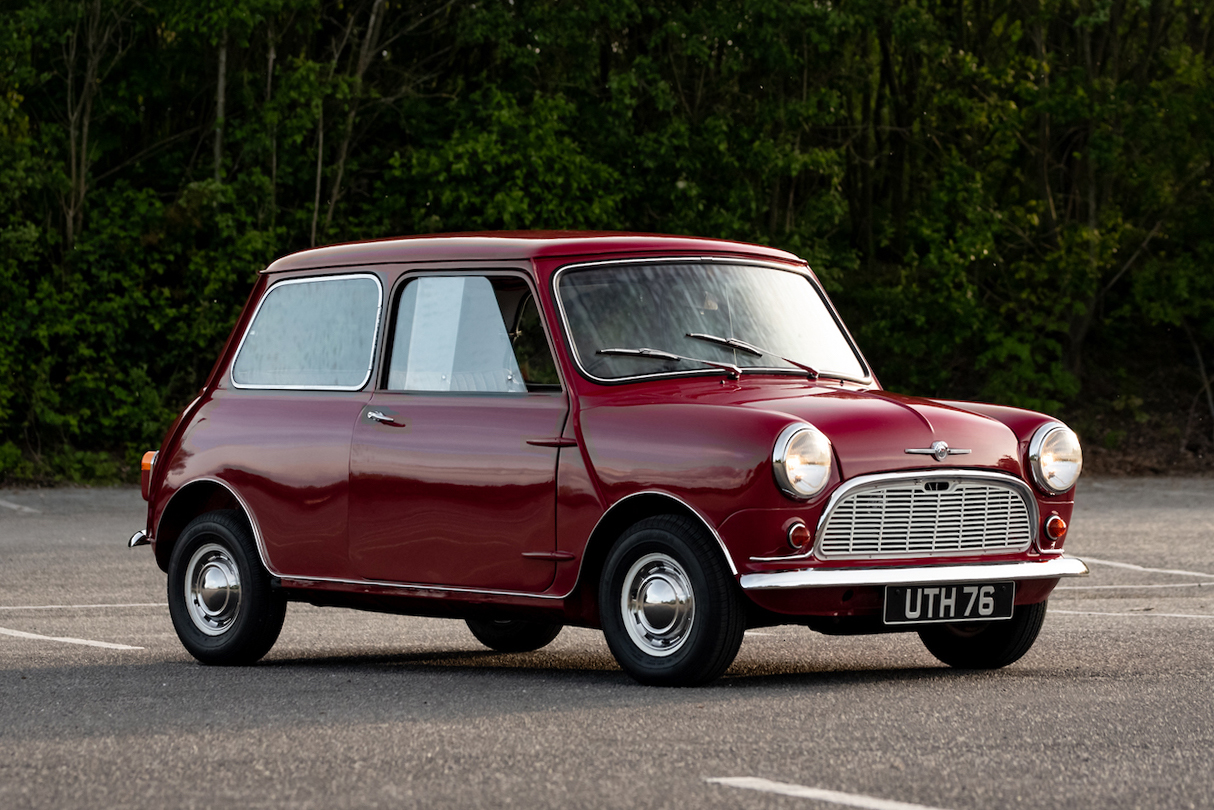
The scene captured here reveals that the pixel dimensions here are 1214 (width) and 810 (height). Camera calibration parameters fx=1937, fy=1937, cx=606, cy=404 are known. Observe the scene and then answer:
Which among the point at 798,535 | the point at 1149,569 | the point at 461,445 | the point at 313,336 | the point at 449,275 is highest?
the point at 449,275

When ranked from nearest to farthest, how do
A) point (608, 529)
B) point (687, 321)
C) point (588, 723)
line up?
1. point (588, 723)
2. point (608, 529)
3. point (687, 321)

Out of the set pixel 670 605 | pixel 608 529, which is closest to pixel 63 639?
pixel 608 529

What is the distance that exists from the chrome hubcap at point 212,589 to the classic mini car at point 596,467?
0.04ft

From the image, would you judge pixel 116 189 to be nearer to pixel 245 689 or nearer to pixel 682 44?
pixel 682 44

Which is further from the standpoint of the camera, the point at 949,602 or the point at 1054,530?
the point at 1054,530

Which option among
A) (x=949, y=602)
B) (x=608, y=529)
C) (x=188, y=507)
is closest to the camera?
(x=949, y=602)

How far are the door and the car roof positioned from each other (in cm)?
12

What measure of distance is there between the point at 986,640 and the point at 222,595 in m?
3.55

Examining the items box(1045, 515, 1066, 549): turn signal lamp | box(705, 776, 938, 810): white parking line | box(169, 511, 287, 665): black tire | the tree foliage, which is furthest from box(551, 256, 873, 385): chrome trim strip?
the tree foliage

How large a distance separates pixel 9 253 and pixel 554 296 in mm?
19079

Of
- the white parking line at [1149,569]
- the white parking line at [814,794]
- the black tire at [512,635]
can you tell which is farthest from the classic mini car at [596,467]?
the white parking line at [1149,569]

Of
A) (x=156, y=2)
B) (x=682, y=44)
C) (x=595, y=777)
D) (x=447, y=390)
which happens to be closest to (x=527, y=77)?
(x=682, y=44)

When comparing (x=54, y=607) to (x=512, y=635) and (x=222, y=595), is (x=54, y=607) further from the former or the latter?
(x=512, y=635)

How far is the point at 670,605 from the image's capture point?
7473 millimetres
